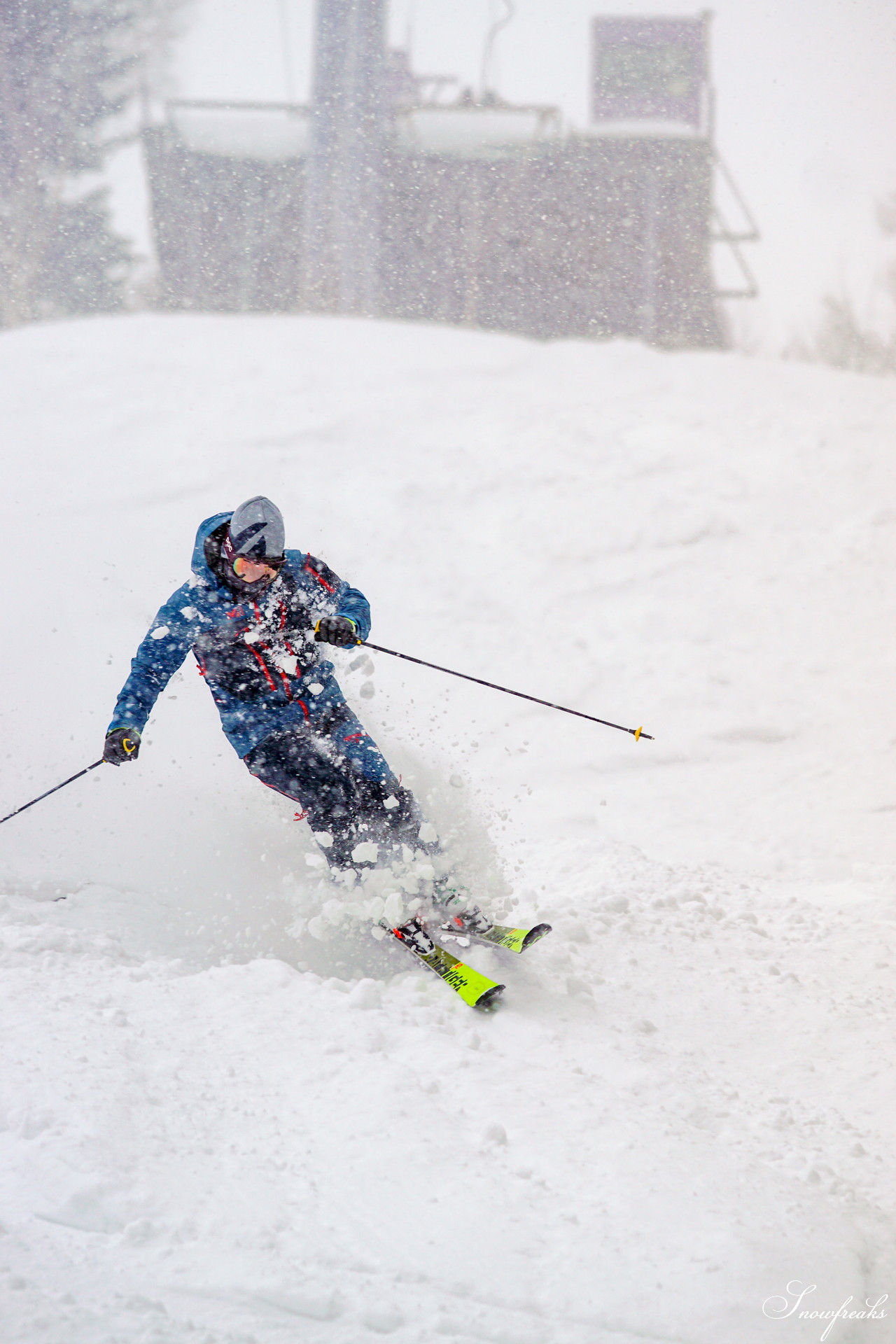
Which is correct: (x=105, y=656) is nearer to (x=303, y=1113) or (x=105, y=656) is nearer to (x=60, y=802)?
(x=60, y=802)

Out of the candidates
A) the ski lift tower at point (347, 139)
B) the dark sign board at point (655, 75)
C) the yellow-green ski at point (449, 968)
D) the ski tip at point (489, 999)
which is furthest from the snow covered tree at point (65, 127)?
the ski tip at point (489, 999)

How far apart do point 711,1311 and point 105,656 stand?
20.7ft

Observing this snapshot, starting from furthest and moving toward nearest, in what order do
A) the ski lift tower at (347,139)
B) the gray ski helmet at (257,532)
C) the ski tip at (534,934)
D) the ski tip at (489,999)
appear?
1. the ski lift tower at (347,139)
2. the gray ski helmet at (257,532)
3. the ski tip at (534,934)
4. the ski tip at (489,999)

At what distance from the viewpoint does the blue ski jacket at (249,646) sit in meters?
3.33

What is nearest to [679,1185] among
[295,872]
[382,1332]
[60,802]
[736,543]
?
[382,1332]

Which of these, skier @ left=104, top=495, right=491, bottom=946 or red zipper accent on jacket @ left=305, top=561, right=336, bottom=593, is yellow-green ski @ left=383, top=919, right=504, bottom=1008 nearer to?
skier @ left=104, top=495, right=491, bottom=946

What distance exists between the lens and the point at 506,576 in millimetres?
9336

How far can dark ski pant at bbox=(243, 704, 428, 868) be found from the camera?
345 centimetres

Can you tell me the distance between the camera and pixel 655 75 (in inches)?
496

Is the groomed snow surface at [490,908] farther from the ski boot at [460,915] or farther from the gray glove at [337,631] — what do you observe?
the gray glove at [337,631]

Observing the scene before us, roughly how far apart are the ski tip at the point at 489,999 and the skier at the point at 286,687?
1.38 ft

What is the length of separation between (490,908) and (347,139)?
11780mm

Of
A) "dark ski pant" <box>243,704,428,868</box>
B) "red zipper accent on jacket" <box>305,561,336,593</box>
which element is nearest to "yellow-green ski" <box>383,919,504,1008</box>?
"dark ski pant" <box>243,704,428,868</box>

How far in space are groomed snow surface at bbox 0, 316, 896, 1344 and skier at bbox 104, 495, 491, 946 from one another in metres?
0.30
